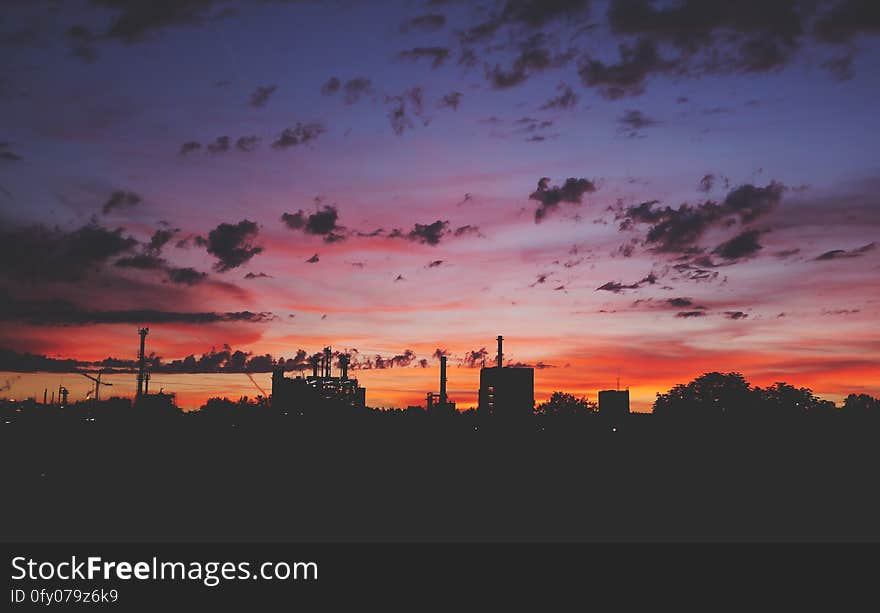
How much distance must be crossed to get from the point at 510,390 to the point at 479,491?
73141 mm

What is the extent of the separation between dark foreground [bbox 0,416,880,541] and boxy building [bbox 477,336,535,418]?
177ft

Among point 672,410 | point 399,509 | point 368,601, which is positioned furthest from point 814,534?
point 672,410

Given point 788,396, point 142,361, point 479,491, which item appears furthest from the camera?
point 788,396

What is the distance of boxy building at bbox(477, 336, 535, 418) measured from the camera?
11481 centimetres

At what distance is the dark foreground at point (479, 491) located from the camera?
32.9 meters

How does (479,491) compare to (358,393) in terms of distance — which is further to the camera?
(358,393)

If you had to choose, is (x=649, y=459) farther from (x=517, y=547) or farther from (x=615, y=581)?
(x=615, y=581)

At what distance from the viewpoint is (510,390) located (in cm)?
11500

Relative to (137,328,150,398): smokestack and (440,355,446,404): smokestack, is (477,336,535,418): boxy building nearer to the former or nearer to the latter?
(440,355,446,404): smokestack

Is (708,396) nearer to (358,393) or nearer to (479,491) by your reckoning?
(358,393)

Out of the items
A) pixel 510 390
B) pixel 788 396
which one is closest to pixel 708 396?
pixel 788 396

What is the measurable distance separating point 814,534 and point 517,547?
14021mm

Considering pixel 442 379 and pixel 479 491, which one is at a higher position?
pixel 442 379

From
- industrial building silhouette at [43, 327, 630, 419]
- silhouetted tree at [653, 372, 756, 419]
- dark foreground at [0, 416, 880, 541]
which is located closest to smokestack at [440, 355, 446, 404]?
industrial building silhouette at [43, 327, 630, 419]
